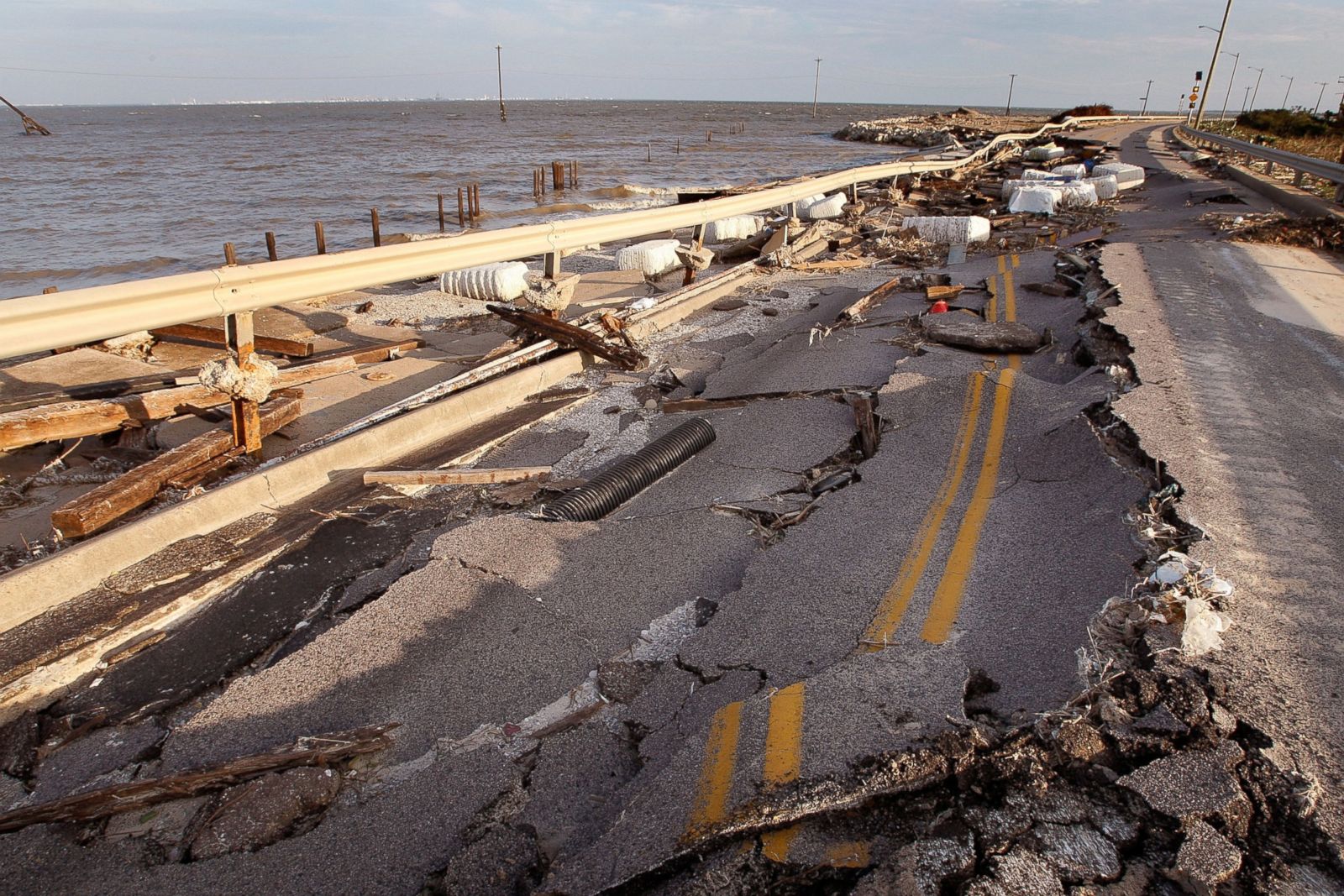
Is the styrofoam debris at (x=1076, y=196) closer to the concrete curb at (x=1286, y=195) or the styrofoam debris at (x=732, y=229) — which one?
the concrete curb at (x=1286, y=195)

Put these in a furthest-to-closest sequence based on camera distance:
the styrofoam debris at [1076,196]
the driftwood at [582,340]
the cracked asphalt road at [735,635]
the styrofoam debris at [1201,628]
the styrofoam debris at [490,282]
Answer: the styrofoam debris at [1076,196] < the styrofoam debris at [490,282] < the driftwood at [582,340] < the styrofoam debris at [1201,628] < the cracked asphalt road at [735,635]

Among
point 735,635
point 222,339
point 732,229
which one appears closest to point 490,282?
point 222,339

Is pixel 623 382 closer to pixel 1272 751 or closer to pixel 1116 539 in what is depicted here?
pixel 1116 539

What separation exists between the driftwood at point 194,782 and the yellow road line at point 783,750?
5.53 feet

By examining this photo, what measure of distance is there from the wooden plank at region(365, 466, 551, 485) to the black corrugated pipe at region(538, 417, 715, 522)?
593 mm

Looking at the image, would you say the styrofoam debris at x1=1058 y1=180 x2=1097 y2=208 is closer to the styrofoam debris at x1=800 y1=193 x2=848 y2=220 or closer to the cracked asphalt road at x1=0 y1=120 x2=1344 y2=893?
the styrofoam debris at x1=800 y1=193 x2=848 y2=220

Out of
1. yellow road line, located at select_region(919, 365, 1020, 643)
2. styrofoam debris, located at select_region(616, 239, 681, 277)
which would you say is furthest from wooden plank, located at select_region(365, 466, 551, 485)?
styrofoam debris, located at select_region(616, 239, 681, 277)

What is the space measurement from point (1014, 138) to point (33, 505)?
39976 mm

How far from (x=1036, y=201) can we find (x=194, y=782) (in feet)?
62.5

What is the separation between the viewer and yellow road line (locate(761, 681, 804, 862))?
2277 mm

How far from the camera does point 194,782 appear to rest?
9.89 feet

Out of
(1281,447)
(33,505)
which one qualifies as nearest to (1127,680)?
(1281,447)

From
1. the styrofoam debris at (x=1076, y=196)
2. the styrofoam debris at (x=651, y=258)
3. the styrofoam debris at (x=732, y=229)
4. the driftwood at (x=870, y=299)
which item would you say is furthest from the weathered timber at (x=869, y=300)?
the styrofoam debris at (x=1076, y=196)

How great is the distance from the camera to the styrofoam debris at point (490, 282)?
1152cm
